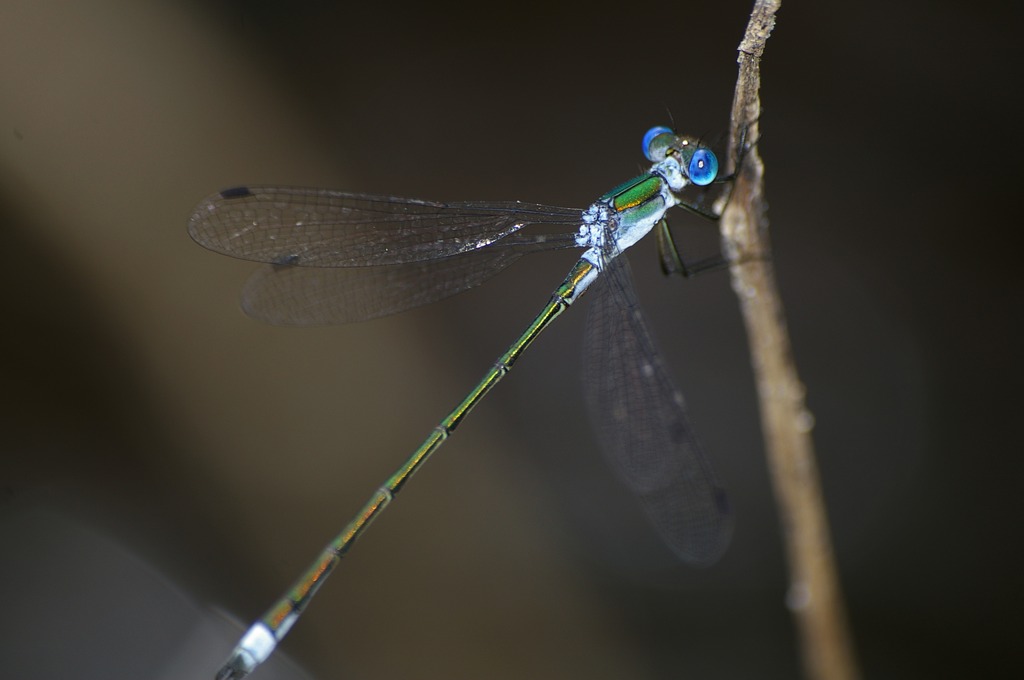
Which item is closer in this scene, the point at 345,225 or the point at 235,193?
the point at 235,193

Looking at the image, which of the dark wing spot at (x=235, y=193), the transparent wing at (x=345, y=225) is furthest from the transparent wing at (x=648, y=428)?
the dark wing spot at (x=235, y=193)

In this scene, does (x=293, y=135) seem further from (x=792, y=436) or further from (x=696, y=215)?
(x=792, y=436)

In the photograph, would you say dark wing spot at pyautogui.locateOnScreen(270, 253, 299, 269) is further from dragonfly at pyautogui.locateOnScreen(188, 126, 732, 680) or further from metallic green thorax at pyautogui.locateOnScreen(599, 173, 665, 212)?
metallic green thorax at pyautogui.locateOnScreen(599, 173, 665, 212)

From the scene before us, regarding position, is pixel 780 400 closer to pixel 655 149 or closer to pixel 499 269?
pixel 655 149

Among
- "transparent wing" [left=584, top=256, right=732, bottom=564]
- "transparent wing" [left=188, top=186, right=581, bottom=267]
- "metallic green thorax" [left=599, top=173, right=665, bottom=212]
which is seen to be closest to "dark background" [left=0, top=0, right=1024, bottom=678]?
"metallic green thorax" [left=599, top=173, right=665, bottom=212]

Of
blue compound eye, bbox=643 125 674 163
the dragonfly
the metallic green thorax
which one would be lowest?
the dragonfly

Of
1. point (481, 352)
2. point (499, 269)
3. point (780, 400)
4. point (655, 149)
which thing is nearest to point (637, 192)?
point (655, 149)

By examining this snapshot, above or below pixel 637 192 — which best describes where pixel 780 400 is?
below
